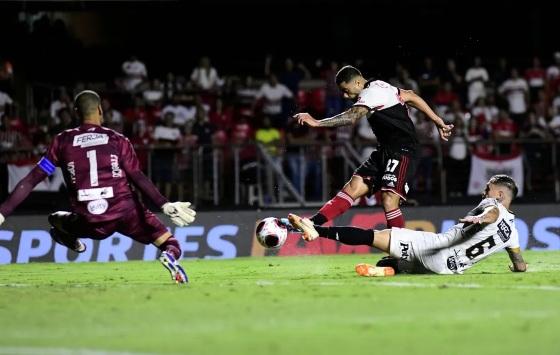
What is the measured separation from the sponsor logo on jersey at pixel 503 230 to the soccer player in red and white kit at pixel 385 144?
1.57 meters

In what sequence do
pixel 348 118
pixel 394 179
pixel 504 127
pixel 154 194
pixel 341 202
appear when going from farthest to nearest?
1. pixel 504 127
2. pixel 341 202
3. pixel 394 179
4. pixel 348 118
5. pixel 154 194

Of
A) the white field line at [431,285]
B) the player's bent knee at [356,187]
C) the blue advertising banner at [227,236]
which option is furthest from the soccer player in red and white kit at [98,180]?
the blue advertising banner at [227,236]

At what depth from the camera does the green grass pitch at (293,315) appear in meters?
6.30

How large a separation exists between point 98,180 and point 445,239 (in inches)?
141

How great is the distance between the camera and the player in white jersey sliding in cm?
1105

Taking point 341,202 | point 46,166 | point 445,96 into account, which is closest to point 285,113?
point 445,96

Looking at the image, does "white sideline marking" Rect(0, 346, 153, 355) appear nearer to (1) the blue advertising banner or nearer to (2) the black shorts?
(2) the black shorts

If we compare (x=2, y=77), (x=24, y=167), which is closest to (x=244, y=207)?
(x=24, y=167)

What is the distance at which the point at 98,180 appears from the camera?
10.8 meters

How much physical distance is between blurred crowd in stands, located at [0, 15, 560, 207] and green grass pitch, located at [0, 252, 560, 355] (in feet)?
25.6

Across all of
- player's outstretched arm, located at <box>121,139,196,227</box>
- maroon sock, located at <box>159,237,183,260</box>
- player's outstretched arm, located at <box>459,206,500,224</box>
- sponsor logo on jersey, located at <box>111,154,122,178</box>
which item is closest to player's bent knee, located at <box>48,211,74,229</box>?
sponsor logo on jersey, located at <box>111,154,122,178</box>

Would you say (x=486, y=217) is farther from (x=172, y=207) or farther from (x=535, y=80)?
(x=535, y=80)

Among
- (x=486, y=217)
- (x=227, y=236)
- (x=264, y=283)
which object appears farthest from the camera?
(x=227, y=236)

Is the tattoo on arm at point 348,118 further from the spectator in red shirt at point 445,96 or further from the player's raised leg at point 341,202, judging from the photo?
the spectator in red shirt at point 445,96
